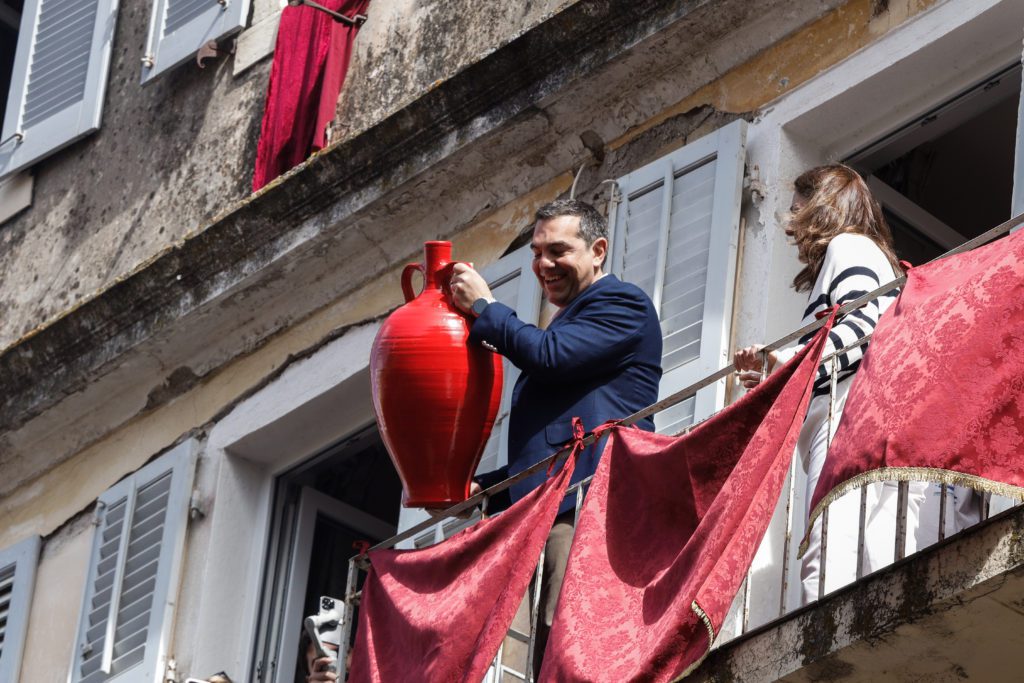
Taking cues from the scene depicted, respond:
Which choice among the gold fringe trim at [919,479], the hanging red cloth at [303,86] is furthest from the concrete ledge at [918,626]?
the hanging red cloth at [303,86]

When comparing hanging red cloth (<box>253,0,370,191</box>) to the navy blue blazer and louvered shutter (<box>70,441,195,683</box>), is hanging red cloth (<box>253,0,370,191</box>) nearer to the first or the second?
louvered shutter (<box>70,441,195,683</box>)

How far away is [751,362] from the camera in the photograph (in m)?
6.22

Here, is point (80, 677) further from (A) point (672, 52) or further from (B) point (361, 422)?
(A) point (672, 52)

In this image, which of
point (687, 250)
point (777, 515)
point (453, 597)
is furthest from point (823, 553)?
point (687, 250)

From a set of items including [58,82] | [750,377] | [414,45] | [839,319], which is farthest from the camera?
[58,82]

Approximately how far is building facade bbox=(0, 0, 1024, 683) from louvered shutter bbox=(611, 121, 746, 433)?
0.4 inches

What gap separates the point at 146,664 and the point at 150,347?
47.9 inches

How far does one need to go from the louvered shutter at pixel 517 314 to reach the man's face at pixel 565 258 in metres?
1.23

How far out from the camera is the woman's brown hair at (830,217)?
248 inches

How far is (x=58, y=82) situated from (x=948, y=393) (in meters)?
6.05

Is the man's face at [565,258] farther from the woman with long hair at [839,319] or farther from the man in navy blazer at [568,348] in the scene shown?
the woman with long hair at [839,319]

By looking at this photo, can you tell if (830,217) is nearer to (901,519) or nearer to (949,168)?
(901,519)

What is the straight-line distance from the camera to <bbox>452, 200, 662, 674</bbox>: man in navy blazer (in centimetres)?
630

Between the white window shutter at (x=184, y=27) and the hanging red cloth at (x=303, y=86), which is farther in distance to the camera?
the white window shutter at (x=184, y=27)
